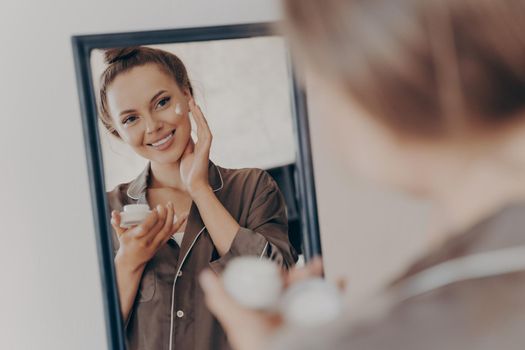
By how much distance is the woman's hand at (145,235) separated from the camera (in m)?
1.11

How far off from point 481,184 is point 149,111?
753 millimetres

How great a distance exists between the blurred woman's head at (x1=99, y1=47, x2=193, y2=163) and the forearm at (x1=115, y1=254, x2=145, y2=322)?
17 centimetres

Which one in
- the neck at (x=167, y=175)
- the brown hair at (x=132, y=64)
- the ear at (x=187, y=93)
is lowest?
the neck at (x=167, y=175)

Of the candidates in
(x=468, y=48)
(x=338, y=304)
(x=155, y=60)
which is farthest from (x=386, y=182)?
(x=155, y=60)

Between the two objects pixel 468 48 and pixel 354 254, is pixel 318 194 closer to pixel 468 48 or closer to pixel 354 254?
pixel 354 254

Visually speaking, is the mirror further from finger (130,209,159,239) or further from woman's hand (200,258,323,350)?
woman's hand (200,258,323,350)

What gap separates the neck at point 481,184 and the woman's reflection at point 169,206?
0.73 m

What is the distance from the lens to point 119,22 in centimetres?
113

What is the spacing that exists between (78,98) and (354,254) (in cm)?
53

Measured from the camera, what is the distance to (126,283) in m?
1.12

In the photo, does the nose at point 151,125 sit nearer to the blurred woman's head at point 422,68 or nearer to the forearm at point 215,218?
the forearm at point 215,218

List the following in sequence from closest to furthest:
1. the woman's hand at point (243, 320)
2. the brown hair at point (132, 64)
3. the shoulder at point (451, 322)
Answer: the shoulder at point (451, 322)
the woman's hand at point (243, 320)
the brown hair at point (132, 64)

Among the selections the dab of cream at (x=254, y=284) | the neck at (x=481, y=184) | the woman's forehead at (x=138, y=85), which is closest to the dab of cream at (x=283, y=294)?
the dab of cream at (x=254, y=284)

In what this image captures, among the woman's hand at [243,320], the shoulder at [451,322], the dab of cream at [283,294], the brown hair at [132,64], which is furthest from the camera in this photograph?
the brown hair at [132,64]
